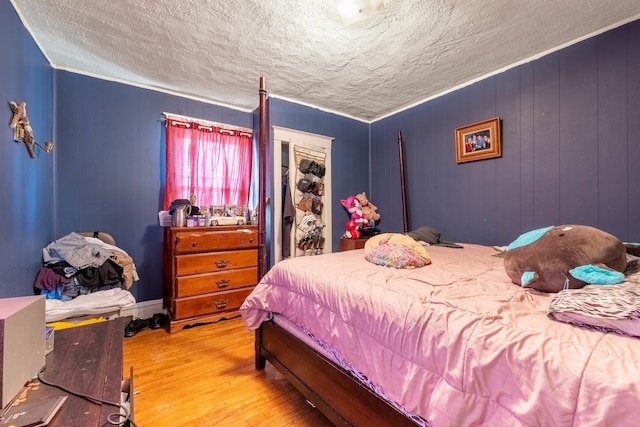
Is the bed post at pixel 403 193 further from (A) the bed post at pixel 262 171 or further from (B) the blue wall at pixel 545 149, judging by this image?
(A) the bed post at pixel 262 171

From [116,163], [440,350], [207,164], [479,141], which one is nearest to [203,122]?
[207,164]

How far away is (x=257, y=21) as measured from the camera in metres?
1.85

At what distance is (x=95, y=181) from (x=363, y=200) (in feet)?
9.94

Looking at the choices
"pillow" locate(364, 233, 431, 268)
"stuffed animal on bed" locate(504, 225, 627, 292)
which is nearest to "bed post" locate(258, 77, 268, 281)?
"pillow" locate(364, 233, 431, 268)

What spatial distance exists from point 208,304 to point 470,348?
241 cm

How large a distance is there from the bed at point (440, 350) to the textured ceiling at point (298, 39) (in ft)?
5.57

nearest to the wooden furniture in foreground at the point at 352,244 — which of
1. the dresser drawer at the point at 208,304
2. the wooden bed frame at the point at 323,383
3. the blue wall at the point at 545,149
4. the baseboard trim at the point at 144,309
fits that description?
the blue wall at the point at 545,149

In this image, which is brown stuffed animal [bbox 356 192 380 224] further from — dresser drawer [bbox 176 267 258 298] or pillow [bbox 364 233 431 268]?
pillow [bbox 364 233 431 268]

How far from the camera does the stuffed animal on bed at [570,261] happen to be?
3.21 ft

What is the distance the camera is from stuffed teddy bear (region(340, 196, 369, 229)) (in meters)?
3.53

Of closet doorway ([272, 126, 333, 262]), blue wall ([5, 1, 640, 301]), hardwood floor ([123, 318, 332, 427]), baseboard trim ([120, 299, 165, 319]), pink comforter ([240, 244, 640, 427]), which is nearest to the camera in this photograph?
pink comforter ([240, 244, 640, 427])

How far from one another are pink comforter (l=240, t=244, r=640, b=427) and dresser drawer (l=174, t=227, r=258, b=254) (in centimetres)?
149

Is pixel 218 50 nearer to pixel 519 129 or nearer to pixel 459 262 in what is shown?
pixel 459 262

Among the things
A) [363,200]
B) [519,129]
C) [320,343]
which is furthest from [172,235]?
[519,129]
